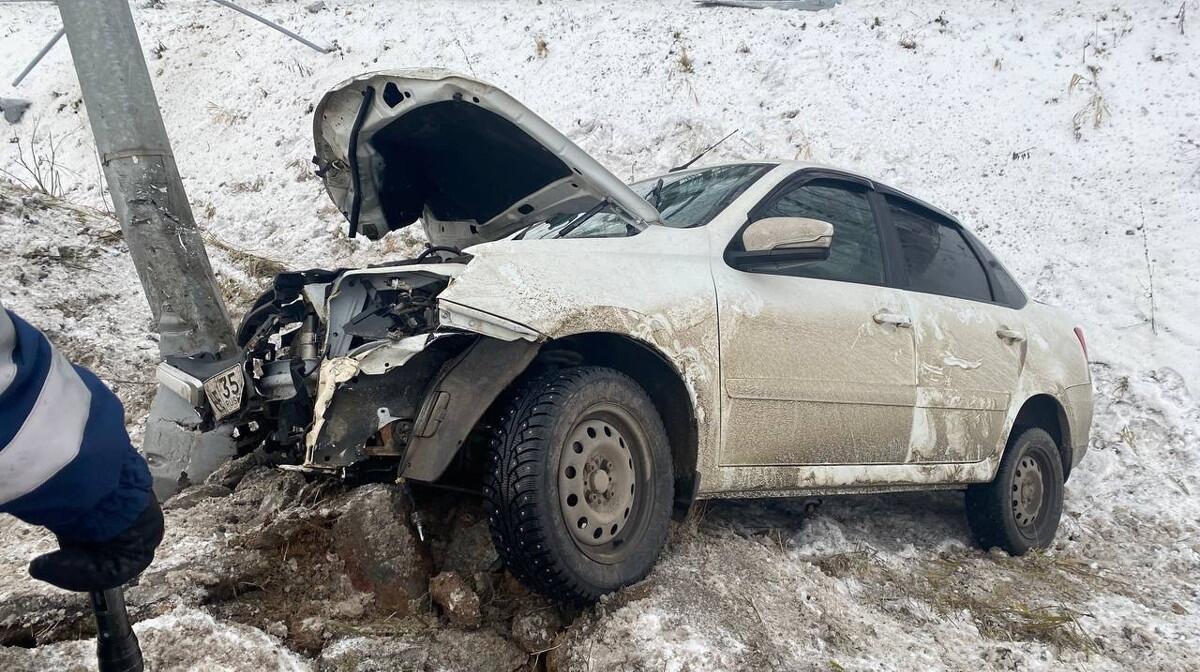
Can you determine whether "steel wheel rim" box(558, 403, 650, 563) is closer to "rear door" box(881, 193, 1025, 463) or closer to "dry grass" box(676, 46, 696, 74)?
"rear door" box(881, 193, 1025, 463)

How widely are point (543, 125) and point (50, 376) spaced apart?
1.95 m

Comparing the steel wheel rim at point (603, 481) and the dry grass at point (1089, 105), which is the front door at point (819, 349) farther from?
the dry grass at point (1089, 105)

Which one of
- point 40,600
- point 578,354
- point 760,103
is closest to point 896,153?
point 760,103

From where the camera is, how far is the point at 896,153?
8.66m

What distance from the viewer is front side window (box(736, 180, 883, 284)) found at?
327 cm

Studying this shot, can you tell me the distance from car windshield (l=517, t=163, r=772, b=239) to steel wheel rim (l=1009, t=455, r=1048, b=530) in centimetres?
240

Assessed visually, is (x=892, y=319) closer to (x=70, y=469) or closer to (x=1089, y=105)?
(x=70, y=469)

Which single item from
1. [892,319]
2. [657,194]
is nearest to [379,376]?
Result: [657,194]

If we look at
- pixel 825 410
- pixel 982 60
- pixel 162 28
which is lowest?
pixel 825 410

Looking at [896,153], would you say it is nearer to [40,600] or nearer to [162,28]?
[40,600]

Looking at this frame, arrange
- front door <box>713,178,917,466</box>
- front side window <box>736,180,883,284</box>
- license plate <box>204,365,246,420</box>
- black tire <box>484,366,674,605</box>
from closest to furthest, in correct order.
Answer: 1. black tire <box>484,366,674,605</box>
2. license plate <box>204,365,246,420</box>
3. front door <box>713,178,917,466</box>
4. front side window <box>736,180,883,284</box>

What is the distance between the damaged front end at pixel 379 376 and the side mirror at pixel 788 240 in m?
1.02

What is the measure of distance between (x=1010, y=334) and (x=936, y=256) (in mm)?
608

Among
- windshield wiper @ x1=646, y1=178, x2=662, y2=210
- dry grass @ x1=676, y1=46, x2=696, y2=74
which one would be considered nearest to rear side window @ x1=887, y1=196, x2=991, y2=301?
windshield wiper @ x1=646, y1=178, x2=662, y2=210
